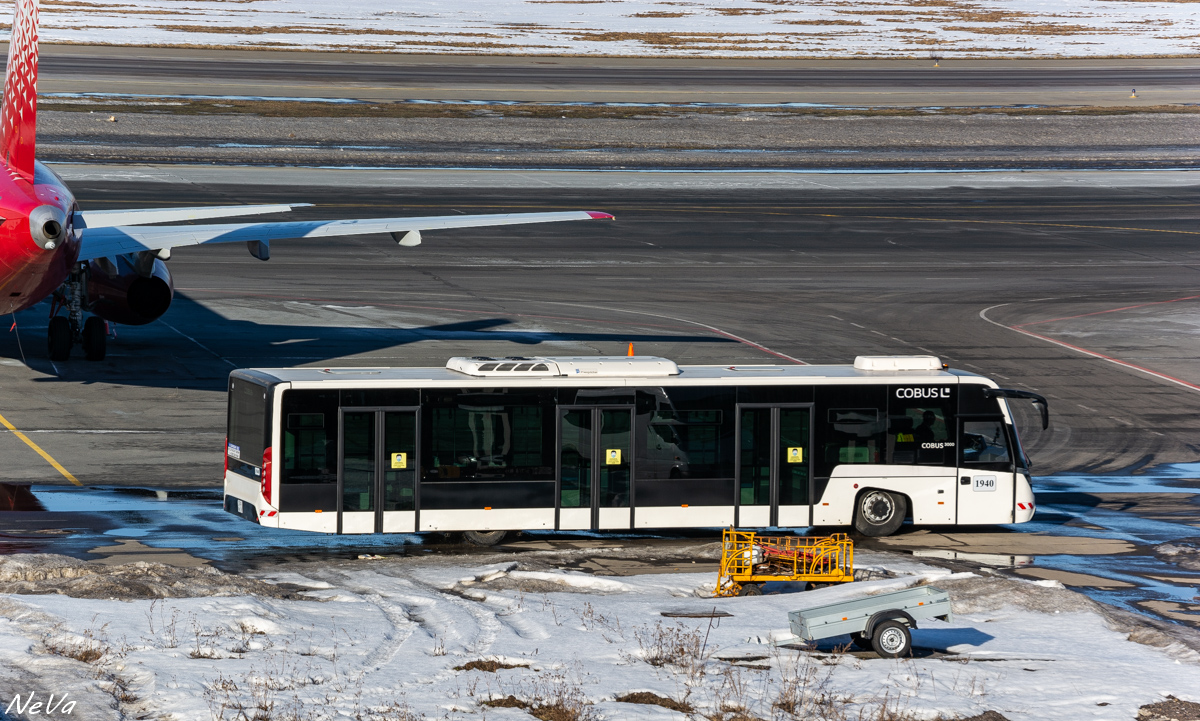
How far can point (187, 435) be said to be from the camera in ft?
109

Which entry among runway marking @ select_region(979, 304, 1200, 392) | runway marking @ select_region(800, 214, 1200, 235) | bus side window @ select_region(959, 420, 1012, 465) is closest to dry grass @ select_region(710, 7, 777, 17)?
runway marking @ select_region(800, 214, 1200, 235)

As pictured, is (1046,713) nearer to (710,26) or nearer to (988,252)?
(988,252)

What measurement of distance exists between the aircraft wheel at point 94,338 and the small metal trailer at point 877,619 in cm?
2814

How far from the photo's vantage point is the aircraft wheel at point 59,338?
40.2 metres

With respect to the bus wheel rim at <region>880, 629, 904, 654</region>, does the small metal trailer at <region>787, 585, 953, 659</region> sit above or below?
above

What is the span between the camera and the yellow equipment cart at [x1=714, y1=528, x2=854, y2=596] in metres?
22.0

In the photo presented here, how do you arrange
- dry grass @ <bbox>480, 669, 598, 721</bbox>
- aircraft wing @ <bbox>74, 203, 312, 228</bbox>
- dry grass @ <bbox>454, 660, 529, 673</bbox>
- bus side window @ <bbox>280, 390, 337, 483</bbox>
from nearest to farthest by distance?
dry grass @ <bbox>480, 669, 598, 721</bbox> → dry grass @ <bbox>454, 660, 529, 673</bbox> → bus side window @ <bbox>280, 390, 337, 483</bbox> → aircraft wing @ <bbox>74, 203, 312, 228</bbox>

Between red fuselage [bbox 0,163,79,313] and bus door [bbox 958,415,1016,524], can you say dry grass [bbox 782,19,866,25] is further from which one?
bus door [bbox 958,415,1016,524]

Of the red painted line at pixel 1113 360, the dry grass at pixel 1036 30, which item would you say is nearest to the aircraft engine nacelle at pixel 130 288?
the red painted line at pixel 1113 360

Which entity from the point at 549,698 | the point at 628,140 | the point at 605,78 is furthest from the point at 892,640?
the point at 605,78

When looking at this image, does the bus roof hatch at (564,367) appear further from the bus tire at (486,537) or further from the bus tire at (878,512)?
the bus tire at (878,512)

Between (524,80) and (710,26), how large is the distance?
158ft

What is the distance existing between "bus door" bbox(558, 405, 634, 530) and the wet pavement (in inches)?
22.0

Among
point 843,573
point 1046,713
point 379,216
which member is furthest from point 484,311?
point 1046,713
